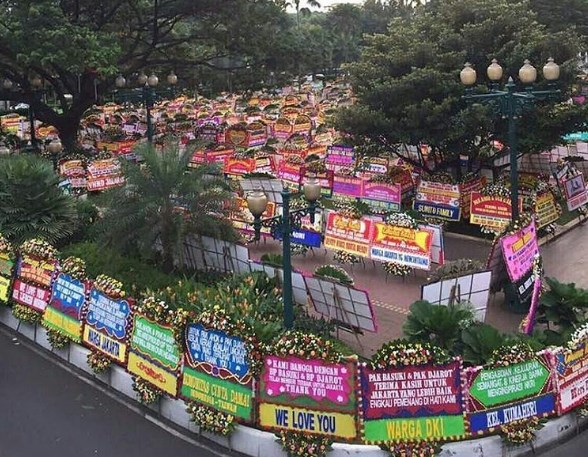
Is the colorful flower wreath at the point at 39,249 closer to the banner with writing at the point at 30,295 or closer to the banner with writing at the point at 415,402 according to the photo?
the banner with writing at the point at 30,295

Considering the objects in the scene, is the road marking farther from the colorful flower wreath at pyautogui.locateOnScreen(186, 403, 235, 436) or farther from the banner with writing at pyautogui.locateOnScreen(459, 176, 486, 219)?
the banner with writing at pyautogui.locateOnScreen(459, 176, 486, 219)

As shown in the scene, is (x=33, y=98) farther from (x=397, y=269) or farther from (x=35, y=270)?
(x=397, y=269)

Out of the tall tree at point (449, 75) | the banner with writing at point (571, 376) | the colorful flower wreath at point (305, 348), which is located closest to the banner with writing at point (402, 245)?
the tall tree at point (449, 75)

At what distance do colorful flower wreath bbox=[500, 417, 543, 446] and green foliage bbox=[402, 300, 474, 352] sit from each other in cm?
123

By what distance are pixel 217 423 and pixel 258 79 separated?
1136 inches

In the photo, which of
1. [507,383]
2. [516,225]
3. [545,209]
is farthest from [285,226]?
[545,209]

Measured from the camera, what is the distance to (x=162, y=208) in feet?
42.1

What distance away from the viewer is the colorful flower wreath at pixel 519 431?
841cm

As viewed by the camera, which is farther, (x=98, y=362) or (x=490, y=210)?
(x=490, y=210)

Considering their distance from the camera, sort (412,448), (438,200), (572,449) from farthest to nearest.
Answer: (438,200) → (572,449) → (412,448)

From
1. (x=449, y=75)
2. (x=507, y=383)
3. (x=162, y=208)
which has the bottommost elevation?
(x=507, y=383)

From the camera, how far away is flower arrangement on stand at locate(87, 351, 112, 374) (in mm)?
10969

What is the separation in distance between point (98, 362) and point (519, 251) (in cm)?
775

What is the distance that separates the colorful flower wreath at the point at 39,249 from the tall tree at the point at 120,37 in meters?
13.4
